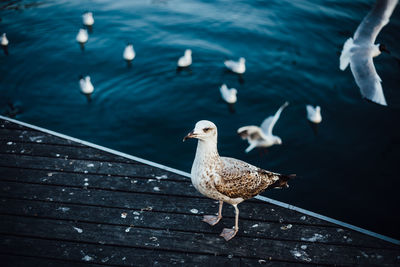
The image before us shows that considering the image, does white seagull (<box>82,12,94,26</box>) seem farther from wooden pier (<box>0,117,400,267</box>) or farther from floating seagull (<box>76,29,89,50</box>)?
wooden pier (<box>0,117,400,267</box>)

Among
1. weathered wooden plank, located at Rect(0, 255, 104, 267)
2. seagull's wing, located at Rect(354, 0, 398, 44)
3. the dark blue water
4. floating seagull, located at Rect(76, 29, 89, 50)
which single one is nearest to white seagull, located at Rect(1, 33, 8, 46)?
the dark blue water

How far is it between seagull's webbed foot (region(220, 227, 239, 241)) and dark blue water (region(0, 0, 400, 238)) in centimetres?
304

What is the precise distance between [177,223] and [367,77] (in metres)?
4.79

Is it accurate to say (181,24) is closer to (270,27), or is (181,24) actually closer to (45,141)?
(270,27)

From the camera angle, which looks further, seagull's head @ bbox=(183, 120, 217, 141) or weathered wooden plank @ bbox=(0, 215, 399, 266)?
weathered wooden plank @ bbox=(0, 215, 399, 266)

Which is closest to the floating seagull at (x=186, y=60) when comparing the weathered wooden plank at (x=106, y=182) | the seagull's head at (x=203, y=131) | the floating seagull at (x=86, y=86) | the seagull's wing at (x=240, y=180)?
the floating seagull at (x=86, y=86)

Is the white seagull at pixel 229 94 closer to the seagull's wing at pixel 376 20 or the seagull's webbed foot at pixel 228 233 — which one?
the seagull's wing at pixel 376 20

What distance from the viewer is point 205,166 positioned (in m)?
3.51

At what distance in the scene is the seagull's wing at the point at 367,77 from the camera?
5628 mm

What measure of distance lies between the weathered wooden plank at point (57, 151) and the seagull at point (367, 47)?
4.75m

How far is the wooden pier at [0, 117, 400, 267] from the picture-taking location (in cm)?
358

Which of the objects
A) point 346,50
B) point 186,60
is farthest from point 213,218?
point 186,60

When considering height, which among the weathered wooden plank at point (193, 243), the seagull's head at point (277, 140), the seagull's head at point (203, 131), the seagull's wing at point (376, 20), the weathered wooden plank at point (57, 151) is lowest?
the seagull's head at point (277, 140)

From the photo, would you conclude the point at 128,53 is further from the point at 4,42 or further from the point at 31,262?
the point at 31,262
